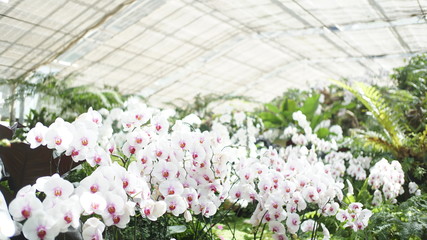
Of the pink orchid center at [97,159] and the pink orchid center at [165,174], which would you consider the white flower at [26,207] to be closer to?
the pink orchid center at [97,159]

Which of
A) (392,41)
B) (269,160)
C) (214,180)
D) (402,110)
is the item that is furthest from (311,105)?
(392,41)

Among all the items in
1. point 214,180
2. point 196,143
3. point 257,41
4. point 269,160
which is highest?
point 196,143

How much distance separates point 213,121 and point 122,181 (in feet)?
12.2

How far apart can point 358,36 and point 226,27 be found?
4313 mm

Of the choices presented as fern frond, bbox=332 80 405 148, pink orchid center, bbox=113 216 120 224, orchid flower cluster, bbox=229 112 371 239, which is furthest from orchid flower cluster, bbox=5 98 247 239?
fern frond, bbox=332 80 405 148

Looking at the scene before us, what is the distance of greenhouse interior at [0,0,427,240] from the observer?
1172 millimetres

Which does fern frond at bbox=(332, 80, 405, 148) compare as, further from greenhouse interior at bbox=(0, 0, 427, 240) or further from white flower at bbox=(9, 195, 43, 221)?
white flower at bbox=(9, 195, 43, 221)

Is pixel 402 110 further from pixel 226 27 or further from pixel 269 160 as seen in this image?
pixel 226 27

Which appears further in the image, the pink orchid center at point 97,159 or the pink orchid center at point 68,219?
the pink orchid center at point 97,159

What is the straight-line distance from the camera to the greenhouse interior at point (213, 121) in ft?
3.84

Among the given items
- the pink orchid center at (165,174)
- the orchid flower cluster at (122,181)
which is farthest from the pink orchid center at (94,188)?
the pink orchid center at (165,174)

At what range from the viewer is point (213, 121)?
4762mm

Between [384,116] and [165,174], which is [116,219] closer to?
[165,174]

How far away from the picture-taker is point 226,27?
40.2 ft
